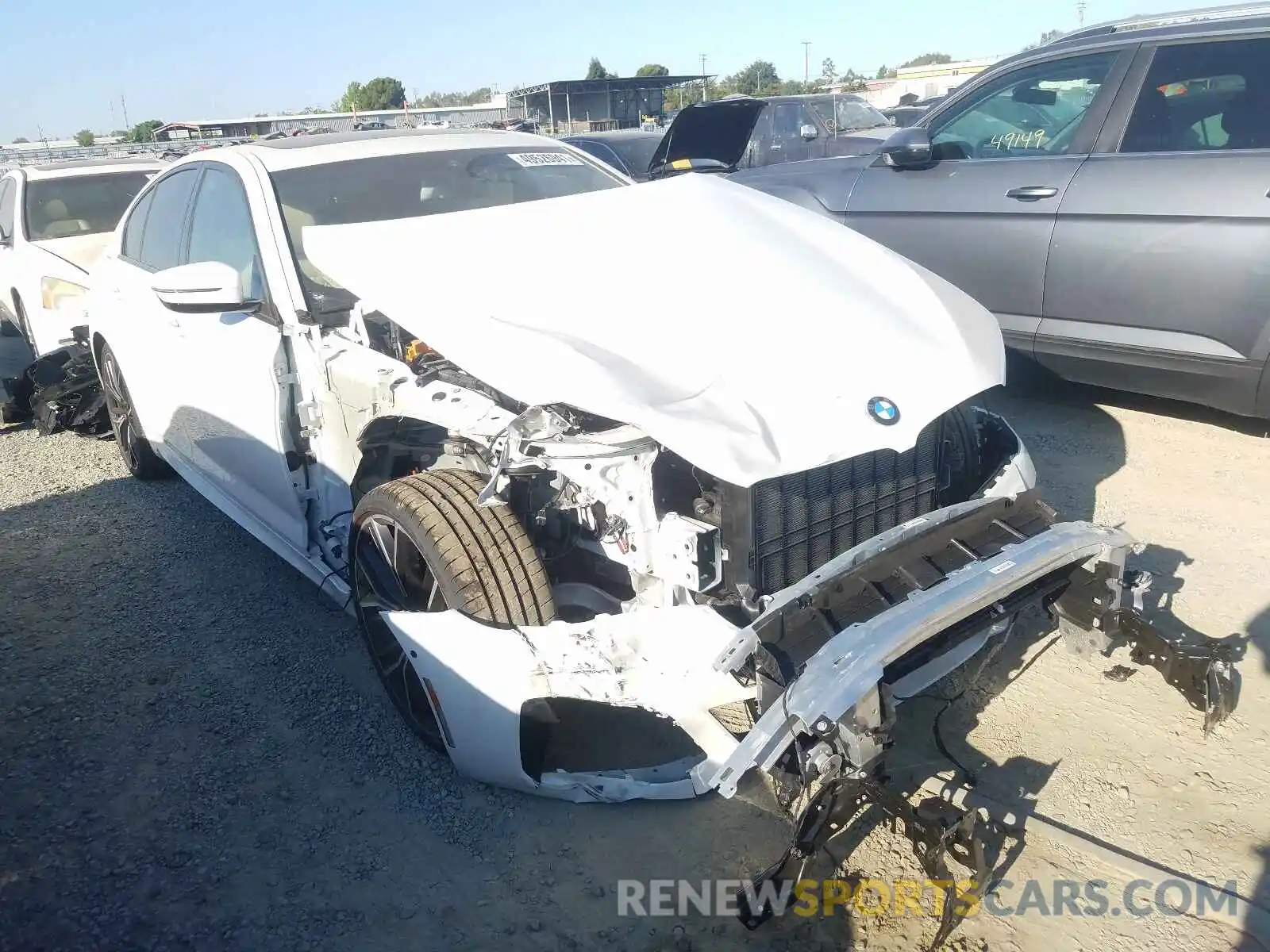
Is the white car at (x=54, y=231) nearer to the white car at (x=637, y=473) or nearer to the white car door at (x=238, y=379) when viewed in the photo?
the white car door at (x=238, y=379)

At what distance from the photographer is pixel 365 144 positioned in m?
3.75

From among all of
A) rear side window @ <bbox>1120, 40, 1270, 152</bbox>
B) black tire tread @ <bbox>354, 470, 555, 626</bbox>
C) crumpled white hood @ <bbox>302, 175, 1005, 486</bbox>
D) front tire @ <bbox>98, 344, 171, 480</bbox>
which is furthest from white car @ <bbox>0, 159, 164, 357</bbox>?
rear side window @ <bbox>1120, 40, 1270, 152</bbox>

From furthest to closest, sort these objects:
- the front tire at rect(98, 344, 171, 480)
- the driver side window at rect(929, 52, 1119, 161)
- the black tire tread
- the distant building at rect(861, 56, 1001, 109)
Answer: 1. the distant building at rect(861, 56, 1001, 109)
2. the front tire at rect(98, 344, 171, 480)
3. the driver side window at rect(929, 52, 1119, 161)
4. the black tire tread

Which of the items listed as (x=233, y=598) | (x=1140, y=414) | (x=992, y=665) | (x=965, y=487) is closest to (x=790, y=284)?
(x=965, y=487)

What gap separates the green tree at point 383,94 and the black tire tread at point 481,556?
6036 centimetres

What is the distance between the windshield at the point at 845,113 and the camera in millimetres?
11102

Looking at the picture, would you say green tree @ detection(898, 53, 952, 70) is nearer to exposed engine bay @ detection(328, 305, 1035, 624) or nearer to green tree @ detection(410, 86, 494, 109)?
green tree @ detection(410, 86, 494, 109)

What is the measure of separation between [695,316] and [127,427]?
12.3ft

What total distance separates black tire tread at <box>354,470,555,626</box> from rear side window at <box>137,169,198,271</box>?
2146mm

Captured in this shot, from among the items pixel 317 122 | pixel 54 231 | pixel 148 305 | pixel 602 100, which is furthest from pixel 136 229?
pixel 602 100

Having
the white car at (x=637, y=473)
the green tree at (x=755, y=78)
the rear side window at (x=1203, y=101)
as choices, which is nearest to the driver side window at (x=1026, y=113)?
the rear side window at (x=1203, y=101)

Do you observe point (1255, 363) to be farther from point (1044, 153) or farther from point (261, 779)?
point (261, 779)

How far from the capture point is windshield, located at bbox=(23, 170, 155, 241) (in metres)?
7.54

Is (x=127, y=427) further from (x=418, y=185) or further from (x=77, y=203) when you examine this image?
(x=77, y=203)
